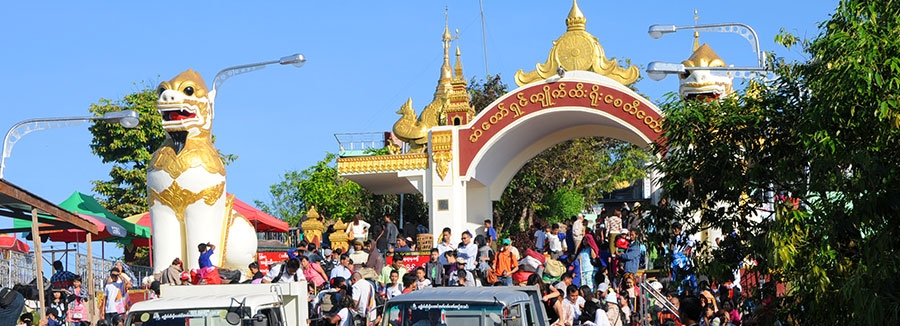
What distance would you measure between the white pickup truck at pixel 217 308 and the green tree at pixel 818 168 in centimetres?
471

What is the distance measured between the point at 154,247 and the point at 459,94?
9.61 metres

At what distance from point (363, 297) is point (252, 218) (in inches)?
595

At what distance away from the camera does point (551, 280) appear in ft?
74.8

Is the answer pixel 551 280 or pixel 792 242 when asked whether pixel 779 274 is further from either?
pixel 551 280

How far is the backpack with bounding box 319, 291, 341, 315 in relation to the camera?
1877 cm

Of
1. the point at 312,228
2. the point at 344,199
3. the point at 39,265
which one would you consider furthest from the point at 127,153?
the point at 39,265

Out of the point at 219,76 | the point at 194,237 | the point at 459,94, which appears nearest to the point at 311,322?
the point at 194,237

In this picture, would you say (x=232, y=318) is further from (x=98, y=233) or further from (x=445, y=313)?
(x=98, y=233)

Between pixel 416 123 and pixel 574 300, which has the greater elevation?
pixel 416 123

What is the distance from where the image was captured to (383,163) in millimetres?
34625

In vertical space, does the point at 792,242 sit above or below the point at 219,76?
below

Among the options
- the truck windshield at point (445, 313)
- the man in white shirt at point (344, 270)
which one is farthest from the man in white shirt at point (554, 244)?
the truck windshield at point (445, 313)

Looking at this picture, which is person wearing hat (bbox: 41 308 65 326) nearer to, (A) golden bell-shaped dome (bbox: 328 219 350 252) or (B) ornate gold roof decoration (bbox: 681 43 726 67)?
(A) golden bell-shaped dome (bbox: 328 219 350 252)

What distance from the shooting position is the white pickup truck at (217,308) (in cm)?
1488
